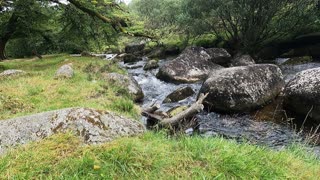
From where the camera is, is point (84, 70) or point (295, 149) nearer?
point (295, 149)

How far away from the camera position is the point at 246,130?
31.6 ft

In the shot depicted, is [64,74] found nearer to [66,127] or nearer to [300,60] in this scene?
[66,127]

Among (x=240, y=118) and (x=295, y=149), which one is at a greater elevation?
(x=295, y=149)

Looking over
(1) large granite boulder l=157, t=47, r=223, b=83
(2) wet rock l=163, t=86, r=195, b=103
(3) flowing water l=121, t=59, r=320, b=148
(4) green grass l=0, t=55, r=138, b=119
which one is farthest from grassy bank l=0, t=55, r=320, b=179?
(1) large granite boulder l=157, t=47, r=223, b=83

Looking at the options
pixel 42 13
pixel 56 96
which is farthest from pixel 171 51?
pixel 56 96

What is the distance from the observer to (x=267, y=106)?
37.4ft

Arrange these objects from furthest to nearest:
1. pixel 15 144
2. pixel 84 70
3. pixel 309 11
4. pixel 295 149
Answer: pixel 309 11 → pixel 84 70 → pixel 295 149 → pixel 15 144

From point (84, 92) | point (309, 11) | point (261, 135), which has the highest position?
point (309, 11)

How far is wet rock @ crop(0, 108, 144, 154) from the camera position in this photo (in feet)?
14.8

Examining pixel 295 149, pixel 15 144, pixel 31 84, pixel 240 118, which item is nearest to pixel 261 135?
pixel 240 118

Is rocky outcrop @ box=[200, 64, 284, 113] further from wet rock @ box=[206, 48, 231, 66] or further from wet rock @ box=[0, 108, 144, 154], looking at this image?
wet rock @ box=[206, 48, 231, 66]

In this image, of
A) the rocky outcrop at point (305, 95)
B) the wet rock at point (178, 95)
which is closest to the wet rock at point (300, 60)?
the wet rock at point (178, 95)

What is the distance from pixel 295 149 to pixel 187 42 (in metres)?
25.7

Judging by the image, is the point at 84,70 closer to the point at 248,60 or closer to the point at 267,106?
the point at 267,106
